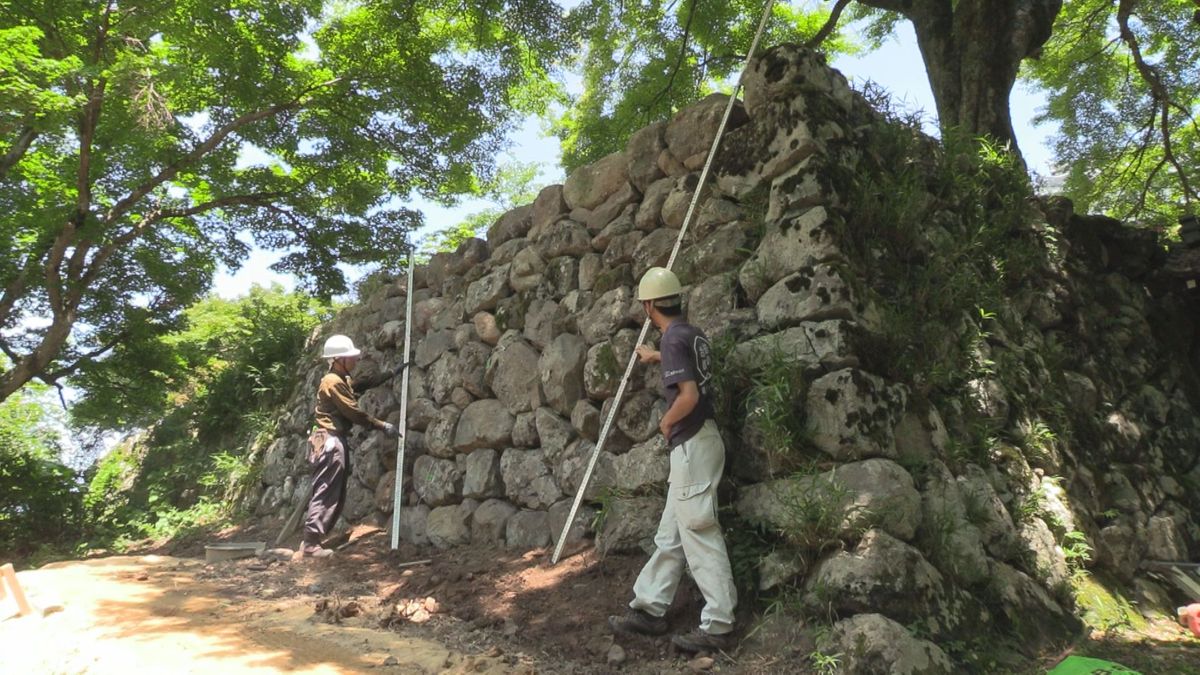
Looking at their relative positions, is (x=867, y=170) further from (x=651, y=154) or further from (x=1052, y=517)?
(x=1052, y=517)

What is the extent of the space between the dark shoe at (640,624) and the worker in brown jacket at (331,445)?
10.7 ft

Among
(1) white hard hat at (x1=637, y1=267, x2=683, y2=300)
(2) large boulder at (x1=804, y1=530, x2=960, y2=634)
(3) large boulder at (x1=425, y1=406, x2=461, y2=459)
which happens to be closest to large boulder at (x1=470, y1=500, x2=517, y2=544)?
(3) large boulder at (x1=425, y1=406, x2=461, y2=459)

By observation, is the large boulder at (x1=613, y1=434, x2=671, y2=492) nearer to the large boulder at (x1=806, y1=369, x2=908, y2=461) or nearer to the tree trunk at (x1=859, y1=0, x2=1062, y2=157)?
the large boulder at (x1=806, y1=369, x2=908, y2=461)

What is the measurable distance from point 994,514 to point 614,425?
7.05ft

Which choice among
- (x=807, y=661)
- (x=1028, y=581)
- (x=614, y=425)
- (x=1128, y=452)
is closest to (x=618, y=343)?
(x=614, y=425)

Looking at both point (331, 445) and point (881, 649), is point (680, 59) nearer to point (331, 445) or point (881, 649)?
point (331, 445)

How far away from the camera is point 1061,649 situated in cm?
311

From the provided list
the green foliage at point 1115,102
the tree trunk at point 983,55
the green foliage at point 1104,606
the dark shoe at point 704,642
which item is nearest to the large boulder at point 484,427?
the dark shoe at point 704,642

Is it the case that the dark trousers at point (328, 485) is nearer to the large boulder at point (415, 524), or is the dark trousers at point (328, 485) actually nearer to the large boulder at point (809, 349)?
the large boulder at point (415, 524)

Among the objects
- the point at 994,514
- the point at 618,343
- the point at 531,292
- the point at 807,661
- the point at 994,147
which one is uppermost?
the point at 994,147

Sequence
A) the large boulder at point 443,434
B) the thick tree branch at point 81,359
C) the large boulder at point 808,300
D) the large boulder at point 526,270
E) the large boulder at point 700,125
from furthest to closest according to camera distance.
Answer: the thick tree branch at point 81,359, the large boulder at point 443,434, the large boulder at point 526,270, the large boulder at point 700,125, the large boulder at point 808,300

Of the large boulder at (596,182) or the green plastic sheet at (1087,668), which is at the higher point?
the large boulder at (596,182)

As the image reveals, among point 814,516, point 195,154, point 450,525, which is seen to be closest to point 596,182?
point 450,525

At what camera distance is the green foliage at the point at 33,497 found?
315 inches
